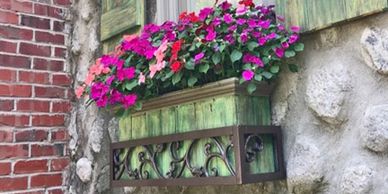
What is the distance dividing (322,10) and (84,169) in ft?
4.28

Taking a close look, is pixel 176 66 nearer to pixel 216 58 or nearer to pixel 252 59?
pixel 216 58

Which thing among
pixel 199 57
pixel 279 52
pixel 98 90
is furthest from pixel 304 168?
pixel 98 90

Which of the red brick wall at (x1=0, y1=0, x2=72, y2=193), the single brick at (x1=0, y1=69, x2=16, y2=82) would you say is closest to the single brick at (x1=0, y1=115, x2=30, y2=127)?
the red brick wall at (x1=0, y1=0, x2=72, y2=193)

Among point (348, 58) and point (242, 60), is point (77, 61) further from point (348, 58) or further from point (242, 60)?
point (348, 58)

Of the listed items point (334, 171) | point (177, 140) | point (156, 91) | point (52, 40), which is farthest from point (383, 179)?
point (52, 40)

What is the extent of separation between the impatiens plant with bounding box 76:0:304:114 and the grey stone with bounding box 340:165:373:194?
34 cm

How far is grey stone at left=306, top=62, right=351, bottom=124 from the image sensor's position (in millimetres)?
1190

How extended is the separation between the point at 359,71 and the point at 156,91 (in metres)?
0.65

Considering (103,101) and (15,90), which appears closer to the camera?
(103,101)

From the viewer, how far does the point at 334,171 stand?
3.92ft

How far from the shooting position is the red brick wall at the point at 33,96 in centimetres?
198

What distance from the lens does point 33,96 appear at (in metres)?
2.08

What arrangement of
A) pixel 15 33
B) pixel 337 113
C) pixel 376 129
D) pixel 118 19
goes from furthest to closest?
1. pixel 15 33
2. pixel 118 19
3. pixel 337 113
4. pixel 376 129

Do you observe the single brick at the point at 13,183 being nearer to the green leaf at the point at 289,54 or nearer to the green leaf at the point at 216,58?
the green leaf at the point at 216,58
